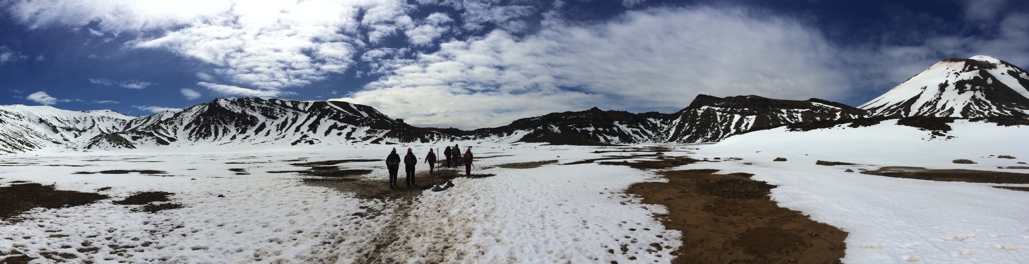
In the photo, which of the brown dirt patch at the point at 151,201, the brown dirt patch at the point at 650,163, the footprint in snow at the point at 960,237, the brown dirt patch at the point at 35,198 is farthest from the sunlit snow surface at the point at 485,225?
the brown dirt patch at the point at 650,163

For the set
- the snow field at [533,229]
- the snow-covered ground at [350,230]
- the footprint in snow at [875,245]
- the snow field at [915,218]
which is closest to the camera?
the snow field at [915,218]

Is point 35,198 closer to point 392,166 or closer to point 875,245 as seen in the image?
point 392,166

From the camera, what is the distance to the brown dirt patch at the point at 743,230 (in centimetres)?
A: 923

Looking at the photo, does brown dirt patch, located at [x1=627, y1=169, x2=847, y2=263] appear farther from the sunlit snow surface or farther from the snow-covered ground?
the snow-covered ground

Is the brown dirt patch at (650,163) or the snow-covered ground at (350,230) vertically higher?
the brown dirt patch at (650,163)

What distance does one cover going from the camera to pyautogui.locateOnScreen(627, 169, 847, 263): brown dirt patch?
9227 mm

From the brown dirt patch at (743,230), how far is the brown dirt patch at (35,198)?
66.5 feet

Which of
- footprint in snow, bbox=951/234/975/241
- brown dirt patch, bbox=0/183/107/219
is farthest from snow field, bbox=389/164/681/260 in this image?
brown dirt patch, bbox=0/183/107/219

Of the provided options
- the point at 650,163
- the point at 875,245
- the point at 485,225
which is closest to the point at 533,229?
the point at 485,225

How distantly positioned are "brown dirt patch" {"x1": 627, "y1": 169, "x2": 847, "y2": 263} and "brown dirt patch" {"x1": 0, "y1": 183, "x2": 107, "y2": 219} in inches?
798

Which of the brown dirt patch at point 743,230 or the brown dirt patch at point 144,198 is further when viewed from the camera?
the brown dirt patch at point 144,198

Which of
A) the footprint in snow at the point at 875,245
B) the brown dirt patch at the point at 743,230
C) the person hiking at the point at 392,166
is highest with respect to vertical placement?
the person hiking at the point at 392,166

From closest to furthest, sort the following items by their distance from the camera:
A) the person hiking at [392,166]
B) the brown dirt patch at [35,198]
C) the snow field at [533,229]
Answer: the snow field at [533,229] < the brown dirt patch at [35,198] < the person hiking at [392,166]

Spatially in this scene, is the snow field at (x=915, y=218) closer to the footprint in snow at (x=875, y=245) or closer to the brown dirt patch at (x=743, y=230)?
the footprint in snow at (x=875, y=245)
